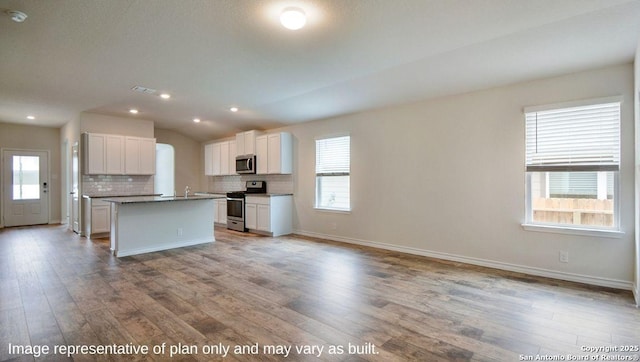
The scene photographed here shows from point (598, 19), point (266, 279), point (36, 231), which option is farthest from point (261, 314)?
point (36, 231)

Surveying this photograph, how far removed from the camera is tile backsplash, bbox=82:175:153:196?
22.4 ft

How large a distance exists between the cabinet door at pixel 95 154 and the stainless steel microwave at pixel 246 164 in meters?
2.82

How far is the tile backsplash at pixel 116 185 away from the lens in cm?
683

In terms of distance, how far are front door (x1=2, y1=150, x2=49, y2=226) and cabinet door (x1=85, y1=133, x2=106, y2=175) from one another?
123 inches

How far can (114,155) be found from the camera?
689 cm

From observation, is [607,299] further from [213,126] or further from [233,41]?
[213,126]

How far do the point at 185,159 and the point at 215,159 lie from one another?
1.13m

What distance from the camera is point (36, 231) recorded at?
7.28 metres

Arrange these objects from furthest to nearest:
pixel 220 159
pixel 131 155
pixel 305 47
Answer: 1. pixel 220 159
2. pixel 131 155
3. pixel 305 47

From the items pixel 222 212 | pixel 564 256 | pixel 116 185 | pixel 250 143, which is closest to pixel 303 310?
pixel 564 256

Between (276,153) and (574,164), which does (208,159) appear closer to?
(276,153)

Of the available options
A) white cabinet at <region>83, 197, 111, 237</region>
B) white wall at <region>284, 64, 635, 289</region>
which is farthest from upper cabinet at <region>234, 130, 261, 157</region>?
white cabinet at <region>83, 197, 111, 237</region>

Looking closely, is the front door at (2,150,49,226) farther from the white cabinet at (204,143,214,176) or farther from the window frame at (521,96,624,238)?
the window frame at (521,96,624,238)

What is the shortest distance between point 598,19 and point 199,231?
20.4 ft
